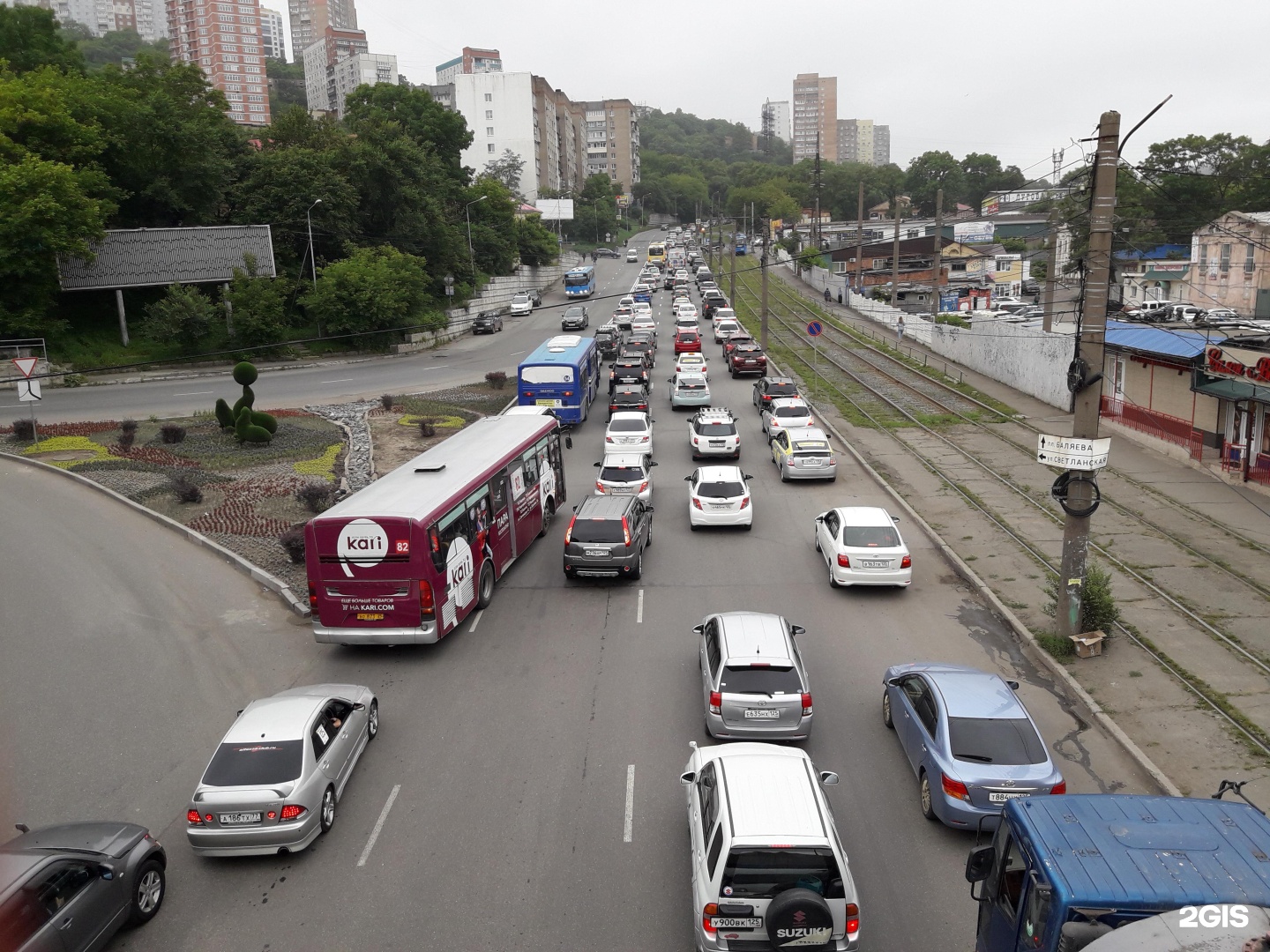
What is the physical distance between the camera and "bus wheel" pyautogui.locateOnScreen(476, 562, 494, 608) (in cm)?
1731

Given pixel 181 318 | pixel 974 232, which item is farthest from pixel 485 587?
pixel 974 232

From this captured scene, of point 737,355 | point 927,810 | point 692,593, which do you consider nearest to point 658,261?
point 737,355

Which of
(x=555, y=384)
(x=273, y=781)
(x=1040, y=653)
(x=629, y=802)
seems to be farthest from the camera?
(x=555, y=384)

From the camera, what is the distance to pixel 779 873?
8.10 meters

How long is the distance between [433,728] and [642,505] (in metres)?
8.76

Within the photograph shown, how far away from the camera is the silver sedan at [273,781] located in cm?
987

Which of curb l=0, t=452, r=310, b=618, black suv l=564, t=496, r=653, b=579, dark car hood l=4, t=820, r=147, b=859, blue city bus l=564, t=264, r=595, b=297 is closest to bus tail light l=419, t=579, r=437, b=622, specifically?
curb l=0, t=452, r=310, b=618

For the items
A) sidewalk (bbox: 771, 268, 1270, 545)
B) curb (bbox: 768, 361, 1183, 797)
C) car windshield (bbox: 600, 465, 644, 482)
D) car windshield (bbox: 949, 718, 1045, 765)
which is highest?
car windshield (bbox: 600, 465, 644, 482)

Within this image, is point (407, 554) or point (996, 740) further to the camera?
point (407, 554)

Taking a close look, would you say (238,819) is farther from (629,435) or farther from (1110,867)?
(629,435)

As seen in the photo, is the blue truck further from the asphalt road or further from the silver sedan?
the silver sedan

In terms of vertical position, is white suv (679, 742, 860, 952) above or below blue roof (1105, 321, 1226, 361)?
below

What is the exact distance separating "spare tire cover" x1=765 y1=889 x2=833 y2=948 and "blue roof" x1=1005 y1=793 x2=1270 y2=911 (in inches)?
71.4

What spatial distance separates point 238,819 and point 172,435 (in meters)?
22.5
